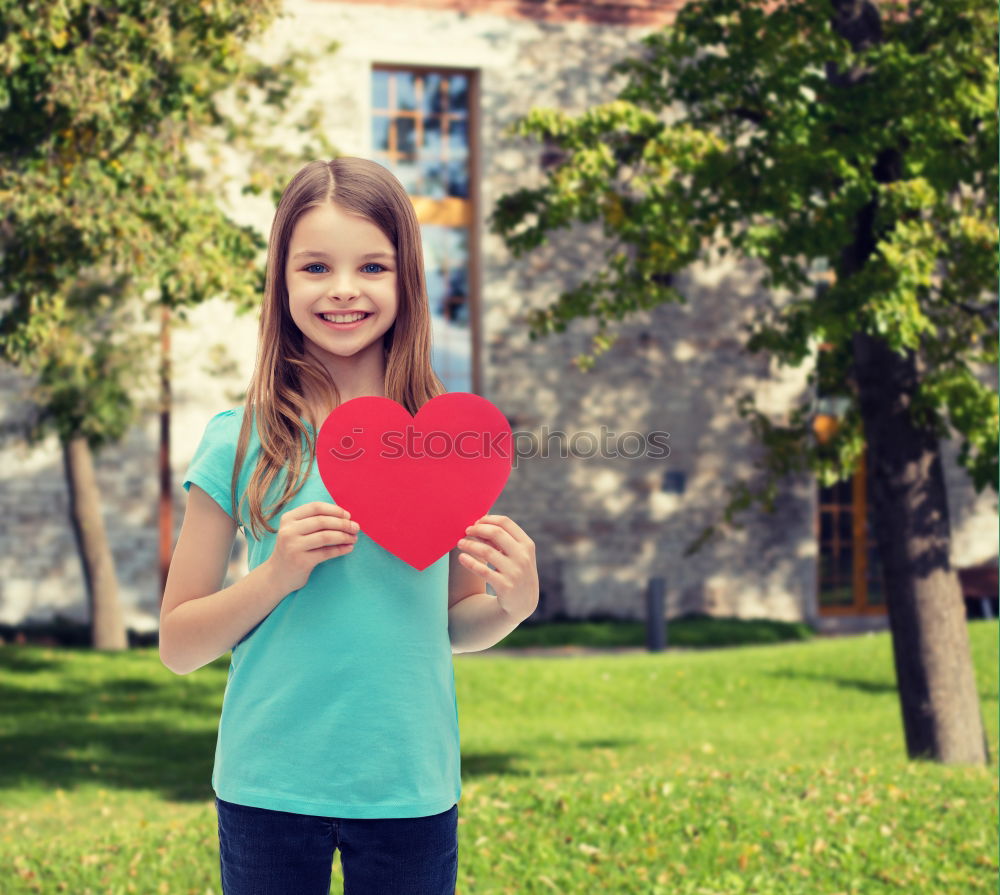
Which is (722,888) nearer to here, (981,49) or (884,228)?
(884,228)

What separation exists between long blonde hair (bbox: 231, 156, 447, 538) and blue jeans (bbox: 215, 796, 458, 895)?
1.54 ft

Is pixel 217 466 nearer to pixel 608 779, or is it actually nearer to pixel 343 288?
pixel 343 288

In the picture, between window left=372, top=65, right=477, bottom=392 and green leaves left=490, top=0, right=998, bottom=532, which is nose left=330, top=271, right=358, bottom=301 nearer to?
green leaves left=490, top=0, right=998, bottom=532

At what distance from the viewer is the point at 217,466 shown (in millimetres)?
1943

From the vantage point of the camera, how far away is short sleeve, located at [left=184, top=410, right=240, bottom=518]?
1.93 m

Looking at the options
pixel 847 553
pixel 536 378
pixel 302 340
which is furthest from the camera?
pixel 847 553

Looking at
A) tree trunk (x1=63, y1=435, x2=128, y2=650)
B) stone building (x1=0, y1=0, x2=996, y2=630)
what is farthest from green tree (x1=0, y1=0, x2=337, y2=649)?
stone building (x1=0, y1=0, x2=996, y2=630)

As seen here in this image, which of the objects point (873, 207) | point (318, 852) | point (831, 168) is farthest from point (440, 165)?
point (318, 852)

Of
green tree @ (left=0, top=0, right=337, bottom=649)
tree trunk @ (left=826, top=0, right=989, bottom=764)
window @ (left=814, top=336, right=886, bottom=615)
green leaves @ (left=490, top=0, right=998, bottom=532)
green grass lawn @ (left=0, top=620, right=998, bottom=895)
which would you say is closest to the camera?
green grass lawn @ (left=0, top=620, right=998, bottom=895)

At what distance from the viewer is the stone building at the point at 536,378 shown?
15.7 meters

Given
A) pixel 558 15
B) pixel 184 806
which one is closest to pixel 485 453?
pixel 184 806

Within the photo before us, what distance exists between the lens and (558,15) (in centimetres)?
1733

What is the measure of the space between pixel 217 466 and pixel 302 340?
29 cm

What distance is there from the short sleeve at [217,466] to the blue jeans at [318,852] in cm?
50
